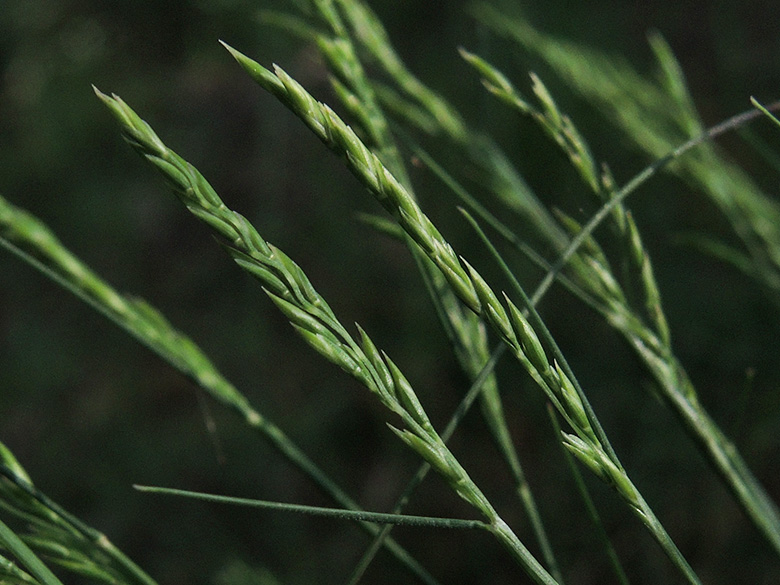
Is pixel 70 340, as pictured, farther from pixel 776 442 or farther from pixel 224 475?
pixel 776 442

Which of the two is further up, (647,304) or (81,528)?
(647,304)

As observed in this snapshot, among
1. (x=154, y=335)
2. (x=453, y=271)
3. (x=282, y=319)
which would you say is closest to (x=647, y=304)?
(x=453, y=271)

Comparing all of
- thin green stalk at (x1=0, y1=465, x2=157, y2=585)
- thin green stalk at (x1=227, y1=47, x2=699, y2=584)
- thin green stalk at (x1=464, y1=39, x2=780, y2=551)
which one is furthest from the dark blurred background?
thin green stalk at (x1=0, y1=465, x2=157, y2=585)

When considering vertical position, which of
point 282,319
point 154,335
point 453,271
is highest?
point 453,271

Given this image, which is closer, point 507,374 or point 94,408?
point 507,374

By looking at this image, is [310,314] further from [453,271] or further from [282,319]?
[282,319]

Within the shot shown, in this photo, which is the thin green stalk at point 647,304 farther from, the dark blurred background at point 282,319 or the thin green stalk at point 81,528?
the thin green stalk at point 81,528

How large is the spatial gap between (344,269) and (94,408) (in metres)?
0.77

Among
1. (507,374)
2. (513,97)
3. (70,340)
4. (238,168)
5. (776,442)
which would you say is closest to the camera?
(513,97)

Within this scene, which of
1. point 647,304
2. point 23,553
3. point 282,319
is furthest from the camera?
point 282,319

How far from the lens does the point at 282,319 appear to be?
2.07 meters

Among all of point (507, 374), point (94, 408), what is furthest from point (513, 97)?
point (94, 408)

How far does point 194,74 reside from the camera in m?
2.72

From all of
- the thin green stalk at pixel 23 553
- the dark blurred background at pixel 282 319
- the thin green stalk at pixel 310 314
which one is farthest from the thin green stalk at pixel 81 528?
the dark blurred background at pixel 282 319
